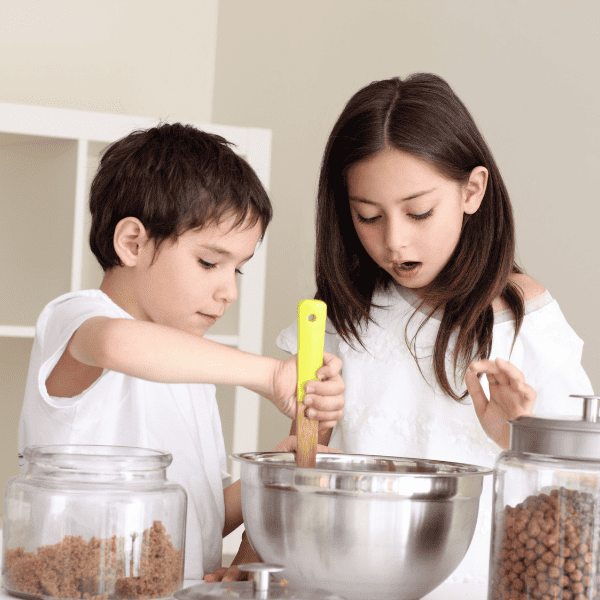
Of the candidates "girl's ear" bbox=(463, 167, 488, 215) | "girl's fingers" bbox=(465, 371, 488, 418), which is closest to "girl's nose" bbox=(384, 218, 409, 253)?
"girl's ear" bbox=(463, 167, 488, 215)

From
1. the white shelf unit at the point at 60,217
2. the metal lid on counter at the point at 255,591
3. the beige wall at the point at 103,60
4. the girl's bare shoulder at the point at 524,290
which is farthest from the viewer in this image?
the beige wall at the point at 103,60

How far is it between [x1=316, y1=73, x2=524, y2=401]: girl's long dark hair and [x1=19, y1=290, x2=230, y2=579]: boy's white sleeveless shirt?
331 mm

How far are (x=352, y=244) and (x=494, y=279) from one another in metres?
0.22

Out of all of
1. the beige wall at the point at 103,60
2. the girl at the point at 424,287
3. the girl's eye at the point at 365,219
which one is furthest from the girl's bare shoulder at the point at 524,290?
the beige wall at the point at 103,60

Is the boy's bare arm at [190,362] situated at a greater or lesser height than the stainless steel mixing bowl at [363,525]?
greater

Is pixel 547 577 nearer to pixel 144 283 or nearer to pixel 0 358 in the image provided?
pixel 144 283

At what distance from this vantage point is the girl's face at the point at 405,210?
1.03m

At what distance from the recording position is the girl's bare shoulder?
3.85 ft

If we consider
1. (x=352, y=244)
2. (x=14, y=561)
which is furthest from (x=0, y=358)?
(x=14, y=561)

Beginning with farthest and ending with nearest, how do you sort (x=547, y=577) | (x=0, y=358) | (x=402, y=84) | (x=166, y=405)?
(x=0, y=358) → (x=402, y=84) → (x=166, y=405) → (x=547, y=577)

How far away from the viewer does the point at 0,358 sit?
6.37ft

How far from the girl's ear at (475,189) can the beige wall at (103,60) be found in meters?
1.25

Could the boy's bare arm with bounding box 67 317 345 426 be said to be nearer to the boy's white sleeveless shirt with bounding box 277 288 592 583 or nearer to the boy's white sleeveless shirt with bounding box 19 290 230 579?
the boy's white sleeveless shirt with bounding box 19 290 230 579

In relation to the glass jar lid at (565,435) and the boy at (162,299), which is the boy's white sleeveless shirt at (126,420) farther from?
the glass jar lid at (565,435)
